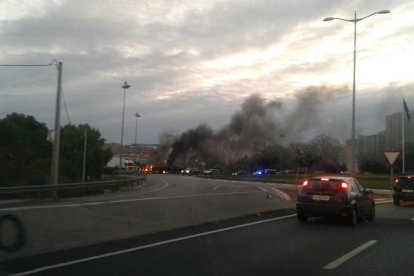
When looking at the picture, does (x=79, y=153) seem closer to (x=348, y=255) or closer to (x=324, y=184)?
(x=324, y=184)

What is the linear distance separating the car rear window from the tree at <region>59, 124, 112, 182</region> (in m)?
59.0

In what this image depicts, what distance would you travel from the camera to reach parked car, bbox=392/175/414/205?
83.4 feet

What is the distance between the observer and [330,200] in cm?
1547

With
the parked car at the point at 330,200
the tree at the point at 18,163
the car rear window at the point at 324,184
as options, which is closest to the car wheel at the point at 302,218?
the parked car at the point at 330,200

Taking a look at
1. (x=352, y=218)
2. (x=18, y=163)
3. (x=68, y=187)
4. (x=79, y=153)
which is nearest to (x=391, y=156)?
(x=352, y=218)

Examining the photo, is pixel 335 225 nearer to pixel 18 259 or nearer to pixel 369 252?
pixel 369 252

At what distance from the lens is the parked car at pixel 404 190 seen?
2542cm

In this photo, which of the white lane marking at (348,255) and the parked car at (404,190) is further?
the parked car at (404,190)

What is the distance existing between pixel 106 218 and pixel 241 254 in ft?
11.3

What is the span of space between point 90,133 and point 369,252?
3608 inches

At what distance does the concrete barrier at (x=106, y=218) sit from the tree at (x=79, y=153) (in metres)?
58.3

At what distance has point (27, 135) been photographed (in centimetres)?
7944

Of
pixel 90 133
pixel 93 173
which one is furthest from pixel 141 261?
pixel 90 133

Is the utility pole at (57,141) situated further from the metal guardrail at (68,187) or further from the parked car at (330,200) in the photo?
the parked car at (330,200)
